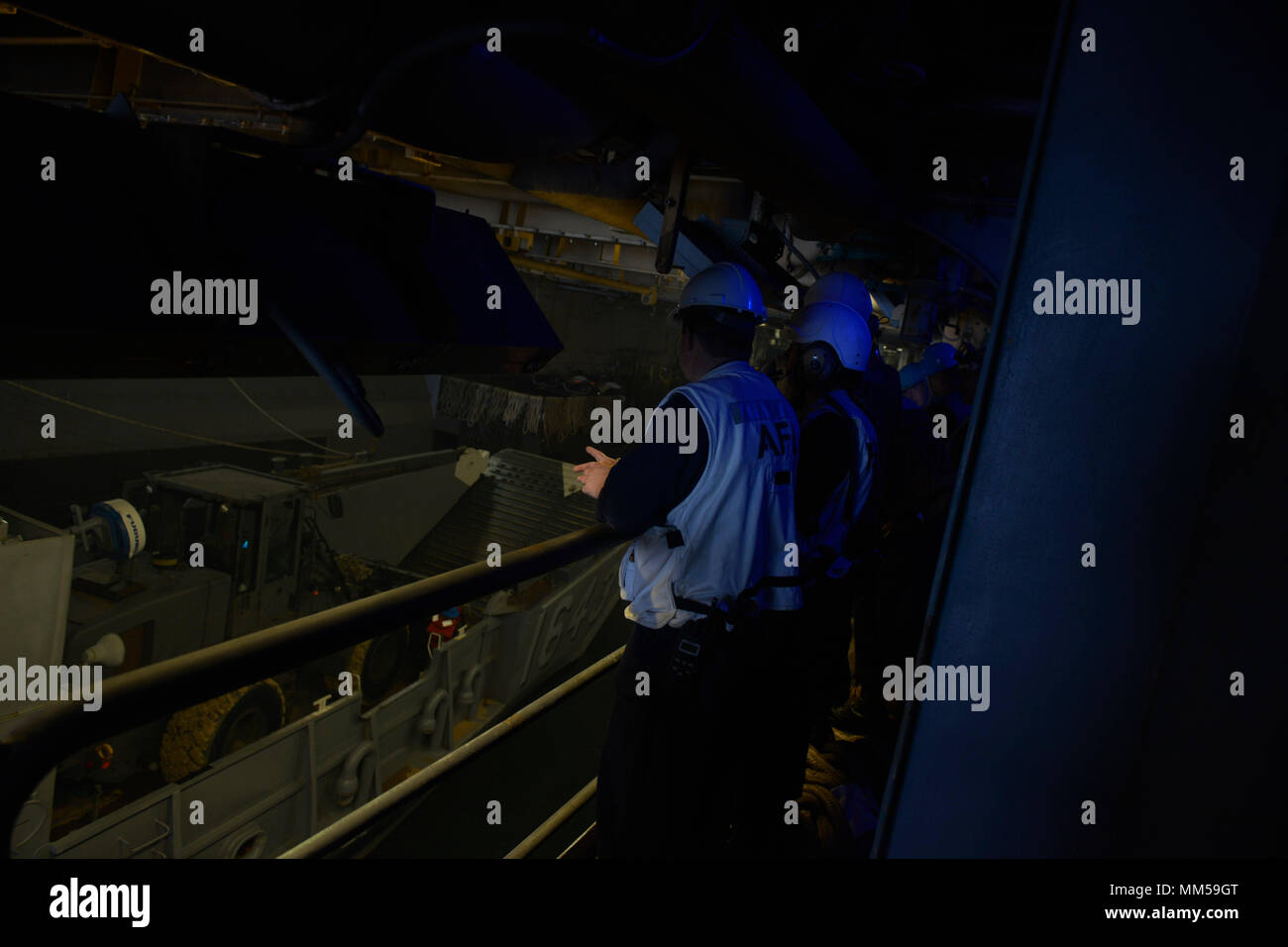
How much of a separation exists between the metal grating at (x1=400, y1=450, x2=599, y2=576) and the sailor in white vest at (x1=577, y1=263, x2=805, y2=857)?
27.9ft

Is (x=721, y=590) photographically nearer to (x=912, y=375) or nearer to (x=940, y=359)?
(x=940, y=359)

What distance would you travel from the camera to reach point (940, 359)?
20.4 ft

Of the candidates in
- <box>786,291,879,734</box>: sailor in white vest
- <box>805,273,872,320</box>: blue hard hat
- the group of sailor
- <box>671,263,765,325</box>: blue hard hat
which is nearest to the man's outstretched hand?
the group of sailor

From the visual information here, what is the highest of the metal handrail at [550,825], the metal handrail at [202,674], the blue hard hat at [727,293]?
the blue hard hat at [727,293]

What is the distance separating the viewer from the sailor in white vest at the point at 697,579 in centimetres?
239

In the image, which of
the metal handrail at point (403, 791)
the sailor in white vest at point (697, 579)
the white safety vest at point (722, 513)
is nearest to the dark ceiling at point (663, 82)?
the sailor in white vest at point (697, 579)

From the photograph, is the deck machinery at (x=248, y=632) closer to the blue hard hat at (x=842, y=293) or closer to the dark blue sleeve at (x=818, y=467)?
the dark blue sleeve at (x=818, y=467)

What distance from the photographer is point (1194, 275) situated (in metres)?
1.45

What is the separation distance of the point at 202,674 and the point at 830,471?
2640mm

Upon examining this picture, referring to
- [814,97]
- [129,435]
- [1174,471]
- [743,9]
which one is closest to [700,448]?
[1174,471]

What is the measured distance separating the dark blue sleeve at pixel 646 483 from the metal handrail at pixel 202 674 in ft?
1.78

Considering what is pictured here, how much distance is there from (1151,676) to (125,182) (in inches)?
77.8

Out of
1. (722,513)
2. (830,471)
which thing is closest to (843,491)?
(830,471)

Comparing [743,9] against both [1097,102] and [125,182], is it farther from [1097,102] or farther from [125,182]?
[125,182]
